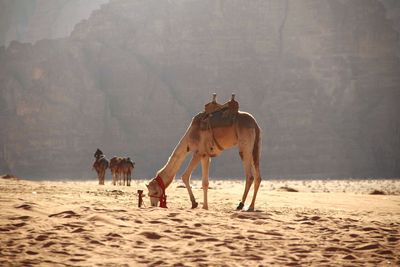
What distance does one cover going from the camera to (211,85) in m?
122

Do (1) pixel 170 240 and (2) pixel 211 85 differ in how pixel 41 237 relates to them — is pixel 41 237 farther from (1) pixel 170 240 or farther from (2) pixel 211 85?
(2) pixel 211 85

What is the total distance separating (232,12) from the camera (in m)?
130

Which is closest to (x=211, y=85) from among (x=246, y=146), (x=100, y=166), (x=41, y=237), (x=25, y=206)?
(x=100, y=166)

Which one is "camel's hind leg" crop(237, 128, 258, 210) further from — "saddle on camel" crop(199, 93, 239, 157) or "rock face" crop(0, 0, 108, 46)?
→ "rock face" crop(0, 0, 108, 46)

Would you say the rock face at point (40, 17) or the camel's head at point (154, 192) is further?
the rock face at point (40, 17)

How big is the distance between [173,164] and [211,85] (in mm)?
110002

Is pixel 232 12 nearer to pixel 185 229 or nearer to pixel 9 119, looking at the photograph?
pixel 9 119

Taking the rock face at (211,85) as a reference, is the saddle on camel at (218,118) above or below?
below

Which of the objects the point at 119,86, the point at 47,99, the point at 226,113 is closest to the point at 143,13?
the point at 119,86

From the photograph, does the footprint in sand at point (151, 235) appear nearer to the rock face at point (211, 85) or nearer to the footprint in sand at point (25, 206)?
the footprint in sand at point (25, 206)

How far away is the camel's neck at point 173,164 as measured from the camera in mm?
12688

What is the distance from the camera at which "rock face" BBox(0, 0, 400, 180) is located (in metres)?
113

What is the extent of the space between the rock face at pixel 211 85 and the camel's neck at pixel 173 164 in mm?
93771

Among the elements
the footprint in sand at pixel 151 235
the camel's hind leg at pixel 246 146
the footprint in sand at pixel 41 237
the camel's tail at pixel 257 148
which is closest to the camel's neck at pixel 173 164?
the camel's hind leg at pixel 246 146
